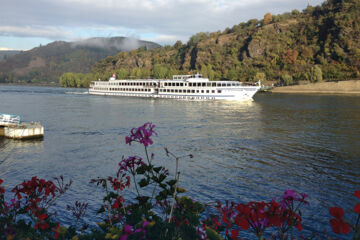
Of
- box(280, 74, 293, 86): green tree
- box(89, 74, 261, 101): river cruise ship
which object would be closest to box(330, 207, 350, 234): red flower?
box(89, 74, 261, 101): river cruise ship

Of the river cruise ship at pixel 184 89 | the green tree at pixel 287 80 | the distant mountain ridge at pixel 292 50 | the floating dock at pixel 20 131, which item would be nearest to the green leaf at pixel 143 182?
the floating dock at pixel 20 131

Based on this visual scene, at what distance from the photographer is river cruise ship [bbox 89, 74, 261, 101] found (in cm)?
7456

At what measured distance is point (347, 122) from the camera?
36312mm

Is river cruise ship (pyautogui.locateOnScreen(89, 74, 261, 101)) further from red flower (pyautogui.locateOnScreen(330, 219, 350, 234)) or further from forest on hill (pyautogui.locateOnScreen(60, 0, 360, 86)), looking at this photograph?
red flower (pyautogui.locateOnScreen(330, 219, 350, 234))

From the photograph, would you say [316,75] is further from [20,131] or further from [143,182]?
[143,182]

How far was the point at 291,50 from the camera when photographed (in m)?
158

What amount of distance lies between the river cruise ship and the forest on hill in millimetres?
59376

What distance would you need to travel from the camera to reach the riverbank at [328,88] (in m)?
109

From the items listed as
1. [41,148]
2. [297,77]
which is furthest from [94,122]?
[297,77]

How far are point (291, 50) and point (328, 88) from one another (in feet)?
163

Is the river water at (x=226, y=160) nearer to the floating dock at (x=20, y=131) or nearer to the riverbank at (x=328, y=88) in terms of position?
the floating dock at (x=20, y=131)

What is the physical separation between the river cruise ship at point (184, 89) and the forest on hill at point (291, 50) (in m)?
59.4

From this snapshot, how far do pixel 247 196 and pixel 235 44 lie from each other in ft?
601

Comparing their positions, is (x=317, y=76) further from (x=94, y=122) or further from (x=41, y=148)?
(x=41, y=148)
